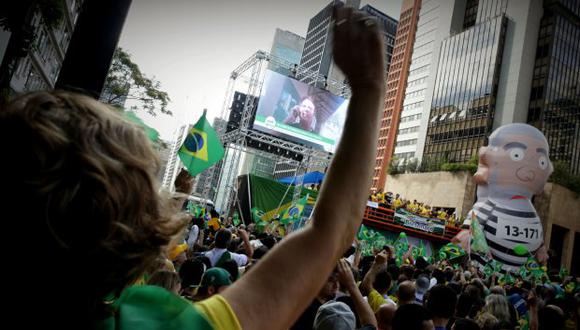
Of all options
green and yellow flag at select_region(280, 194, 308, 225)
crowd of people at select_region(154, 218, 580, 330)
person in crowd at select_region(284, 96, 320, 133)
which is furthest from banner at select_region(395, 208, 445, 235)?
crowd of people at select_region(154, 218, 580, 330)

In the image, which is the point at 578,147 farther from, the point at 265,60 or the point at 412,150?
the point at 265,60

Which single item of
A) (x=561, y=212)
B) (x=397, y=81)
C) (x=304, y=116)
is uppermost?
(x=397, y=81)

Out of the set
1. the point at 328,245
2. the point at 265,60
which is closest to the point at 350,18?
the point at 328,245

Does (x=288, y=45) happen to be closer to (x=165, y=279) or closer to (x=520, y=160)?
(x=520, y=160)

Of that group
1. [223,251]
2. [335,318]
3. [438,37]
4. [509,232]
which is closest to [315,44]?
[438,37]

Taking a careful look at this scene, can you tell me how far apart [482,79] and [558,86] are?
7557mm

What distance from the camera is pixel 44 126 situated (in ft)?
1.86

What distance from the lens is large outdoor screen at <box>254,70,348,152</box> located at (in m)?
18.8

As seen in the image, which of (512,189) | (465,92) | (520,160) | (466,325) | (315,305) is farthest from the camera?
(465,92)

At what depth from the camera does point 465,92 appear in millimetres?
48125

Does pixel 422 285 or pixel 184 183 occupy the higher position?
pixel 184 183

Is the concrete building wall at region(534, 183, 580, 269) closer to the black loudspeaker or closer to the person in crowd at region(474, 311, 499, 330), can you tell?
the person in crowd at region(474, 311, 499, 330)

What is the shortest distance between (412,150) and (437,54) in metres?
15.7

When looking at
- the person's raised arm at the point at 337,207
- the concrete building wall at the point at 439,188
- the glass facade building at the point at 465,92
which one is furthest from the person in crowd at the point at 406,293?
the glass facade building at the point at 465,92
